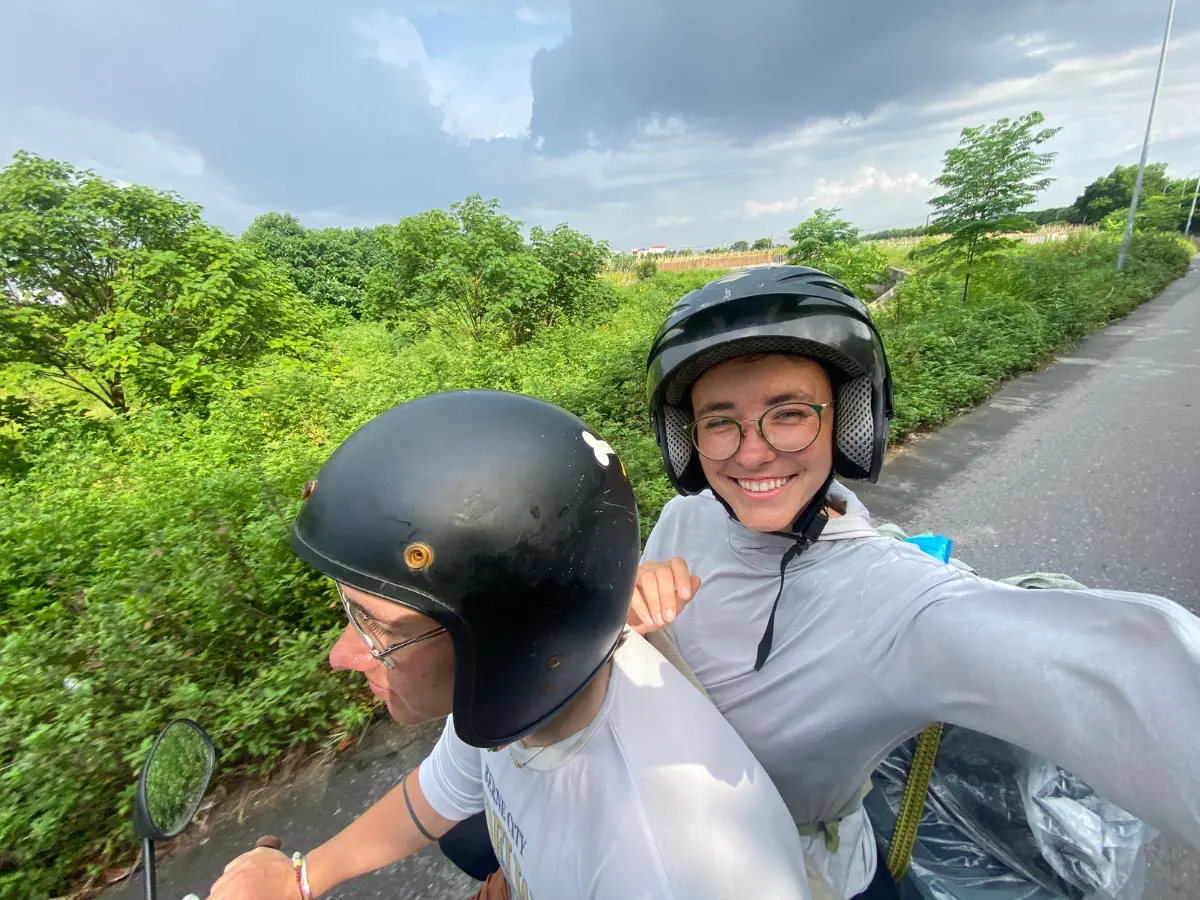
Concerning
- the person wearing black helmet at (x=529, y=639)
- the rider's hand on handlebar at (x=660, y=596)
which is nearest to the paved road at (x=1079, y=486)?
the rider's hand on handlebar at (x=660, y=596)

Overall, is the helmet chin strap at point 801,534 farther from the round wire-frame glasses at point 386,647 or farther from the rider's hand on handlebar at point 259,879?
the rider's hand on handlebar at point 259,879

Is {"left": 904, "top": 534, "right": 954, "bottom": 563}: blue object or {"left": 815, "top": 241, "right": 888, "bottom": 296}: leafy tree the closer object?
{"left": 904, "top": 534, "right": 954, "bottom": 563}: blue object

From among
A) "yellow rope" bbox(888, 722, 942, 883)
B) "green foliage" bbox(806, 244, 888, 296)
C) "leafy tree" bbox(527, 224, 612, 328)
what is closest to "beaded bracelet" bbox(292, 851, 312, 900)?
"yellow rope" bbox(888, 722, 942, 883)

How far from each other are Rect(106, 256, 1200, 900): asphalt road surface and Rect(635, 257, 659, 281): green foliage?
26893 mm

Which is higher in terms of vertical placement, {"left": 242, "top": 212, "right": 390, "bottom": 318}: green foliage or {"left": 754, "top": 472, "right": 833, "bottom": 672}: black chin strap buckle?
{"left": 242, "top": 212, "right": 390, "bottom": 318}: green foliage

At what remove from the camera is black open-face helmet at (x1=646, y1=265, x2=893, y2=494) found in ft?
4.11

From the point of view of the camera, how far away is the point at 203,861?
2.04 metres

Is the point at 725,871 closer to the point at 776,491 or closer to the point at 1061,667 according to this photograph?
the point at 1061,667

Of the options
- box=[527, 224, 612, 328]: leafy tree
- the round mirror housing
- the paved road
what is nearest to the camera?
the round mirror housing

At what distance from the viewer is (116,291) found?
22.4ft

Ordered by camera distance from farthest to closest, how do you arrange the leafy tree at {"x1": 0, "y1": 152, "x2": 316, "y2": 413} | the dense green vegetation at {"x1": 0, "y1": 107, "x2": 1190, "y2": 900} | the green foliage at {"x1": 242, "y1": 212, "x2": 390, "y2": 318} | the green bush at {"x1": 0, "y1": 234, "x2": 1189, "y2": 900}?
the green foliage at {"x1": 242, "y1": 212, "x2": 390, "y2": 318}
the leafy tree at {"x1": 0, "y1": 152, "x2": 316, "y2": 413}
the dense green vegetation at {"x1": 0, "y1": 107, "x2": 1190, "y2": 900}
the green bush at {"x1": 0, "y1": 234, "x2": 1189, "y2": 900}

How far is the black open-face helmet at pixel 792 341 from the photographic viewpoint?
1253mm

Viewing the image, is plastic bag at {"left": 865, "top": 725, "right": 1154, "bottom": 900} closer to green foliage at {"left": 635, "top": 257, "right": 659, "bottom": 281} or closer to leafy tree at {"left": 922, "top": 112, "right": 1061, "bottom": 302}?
leafy tree at {"left": 922, "top": 112, "right": 1061, "bottom": 302}

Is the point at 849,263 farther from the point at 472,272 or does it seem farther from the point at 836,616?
the point at 836,616
